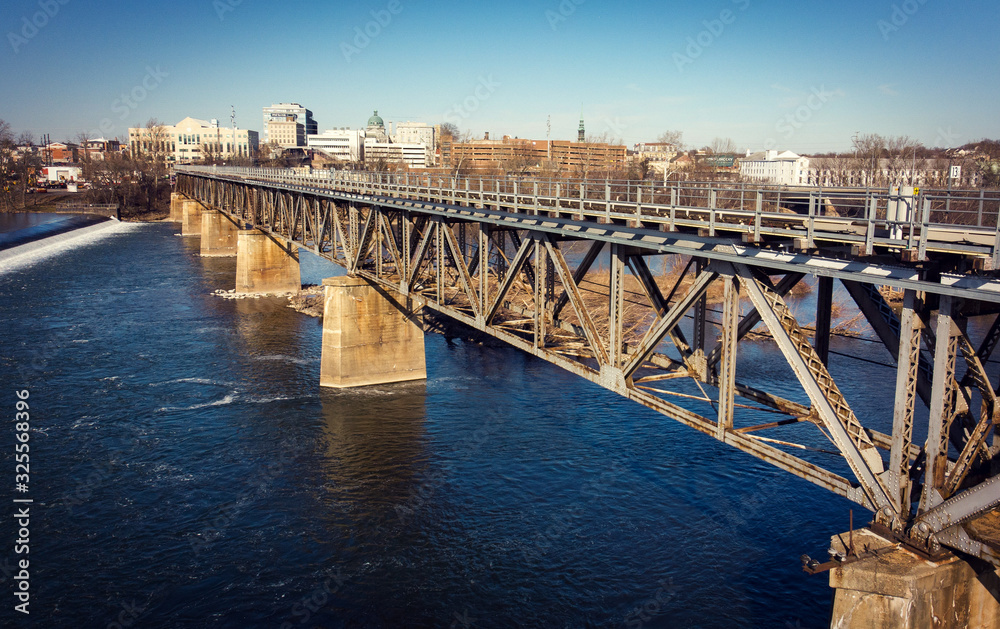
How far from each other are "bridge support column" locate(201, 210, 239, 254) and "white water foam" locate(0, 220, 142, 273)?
1632 centimetres

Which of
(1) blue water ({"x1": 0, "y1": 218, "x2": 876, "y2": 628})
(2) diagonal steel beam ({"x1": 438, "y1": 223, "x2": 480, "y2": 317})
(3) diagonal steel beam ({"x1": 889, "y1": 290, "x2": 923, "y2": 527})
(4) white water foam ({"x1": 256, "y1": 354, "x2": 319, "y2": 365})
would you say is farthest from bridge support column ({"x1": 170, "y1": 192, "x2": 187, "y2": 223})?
(3) diagonal steel beam ({"x1": 889, "y1": 290, "x2": 923, "y2": 527})

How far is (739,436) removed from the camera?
1338 cm

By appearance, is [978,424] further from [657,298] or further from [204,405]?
[204,405]

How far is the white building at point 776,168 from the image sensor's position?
243 ft

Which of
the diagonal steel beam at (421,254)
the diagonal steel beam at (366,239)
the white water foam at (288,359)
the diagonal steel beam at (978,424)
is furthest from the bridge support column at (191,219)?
the diagonal steel beam at (978,424)

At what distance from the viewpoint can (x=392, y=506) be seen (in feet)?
78.7

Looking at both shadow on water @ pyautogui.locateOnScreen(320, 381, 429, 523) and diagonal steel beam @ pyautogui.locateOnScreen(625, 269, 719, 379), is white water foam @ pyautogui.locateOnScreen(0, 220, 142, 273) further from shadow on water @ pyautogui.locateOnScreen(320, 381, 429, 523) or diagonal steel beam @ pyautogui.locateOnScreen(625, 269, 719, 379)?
diagonal steel beam @ pyautogui.locateOnScreen(625, 269, 719, 379)

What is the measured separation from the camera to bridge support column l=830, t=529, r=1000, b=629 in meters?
9.55

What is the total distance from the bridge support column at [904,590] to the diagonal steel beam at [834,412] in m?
0.82

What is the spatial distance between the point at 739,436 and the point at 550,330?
29.1 ft

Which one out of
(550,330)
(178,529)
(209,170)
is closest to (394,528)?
(178,529)

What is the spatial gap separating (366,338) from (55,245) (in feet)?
239

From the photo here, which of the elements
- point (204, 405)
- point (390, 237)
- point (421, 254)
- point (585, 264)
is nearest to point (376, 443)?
point (421, 254)

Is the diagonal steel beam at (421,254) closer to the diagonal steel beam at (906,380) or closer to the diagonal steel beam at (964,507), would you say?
the diagonal steel beam at (906,380)
